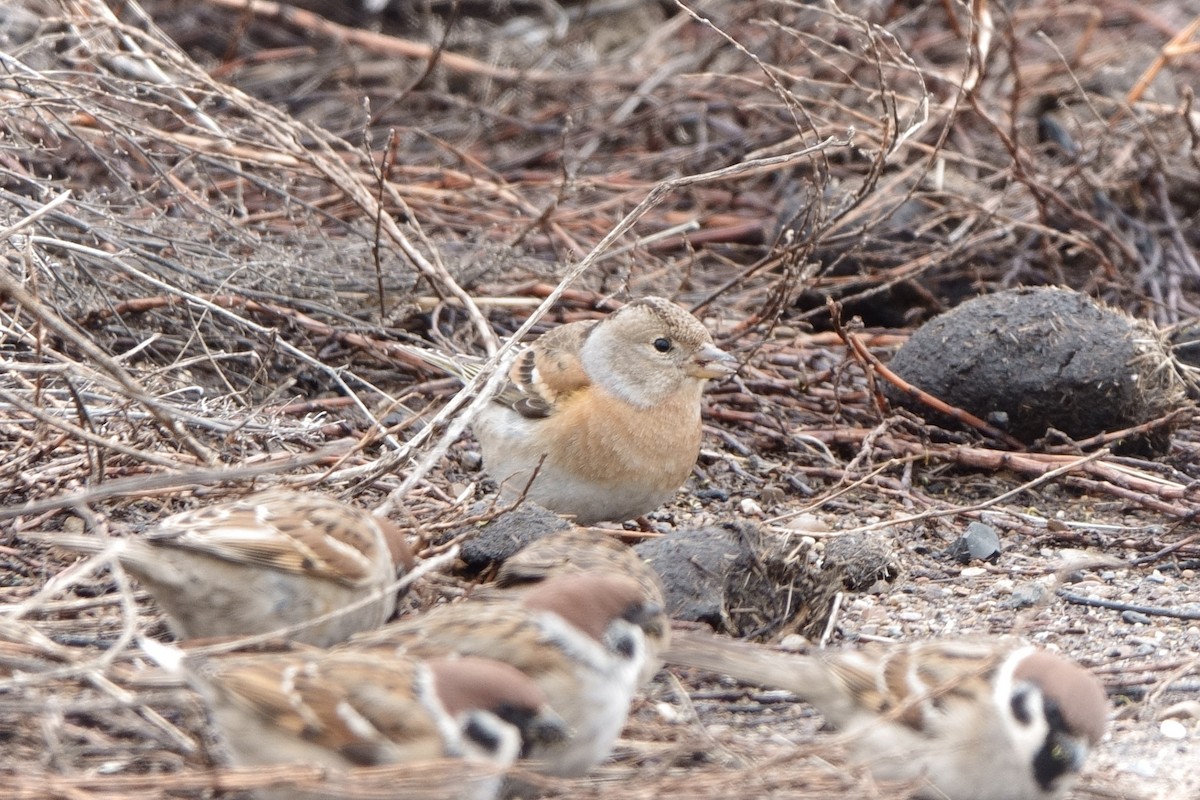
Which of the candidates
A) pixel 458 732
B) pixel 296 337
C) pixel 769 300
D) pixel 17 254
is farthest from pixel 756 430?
pixel 458 732

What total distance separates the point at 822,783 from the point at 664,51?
814 centimetres

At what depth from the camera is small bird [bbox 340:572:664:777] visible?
10.7ft

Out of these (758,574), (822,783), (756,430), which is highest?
(822,783)

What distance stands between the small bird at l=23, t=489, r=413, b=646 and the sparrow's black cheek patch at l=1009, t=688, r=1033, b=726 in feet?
4.73

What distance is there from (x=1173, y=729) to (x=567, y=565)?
1.58 metres

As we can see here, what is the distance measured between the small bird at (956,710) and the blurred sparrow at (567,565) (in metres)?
0.37

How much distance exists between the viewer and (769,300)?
629 cm

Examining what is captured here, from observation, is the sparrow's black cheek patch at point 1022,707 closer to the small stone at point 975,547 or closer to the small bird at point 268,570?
the small bird at point 268,570

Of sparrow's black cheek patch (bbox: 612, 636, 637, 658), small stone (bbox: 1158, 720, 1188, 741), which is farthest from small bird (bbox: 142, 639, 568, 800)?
small stone (bbox: 1158, 720, 1188, 741)

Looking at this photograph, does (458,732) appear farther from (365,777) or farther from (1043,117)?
(1043,117)

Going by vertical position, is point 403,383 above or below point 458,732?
below

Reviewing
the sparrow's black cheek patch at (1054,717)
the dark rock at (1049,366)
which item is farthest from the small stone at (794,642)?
the dark rock at (1049,366)

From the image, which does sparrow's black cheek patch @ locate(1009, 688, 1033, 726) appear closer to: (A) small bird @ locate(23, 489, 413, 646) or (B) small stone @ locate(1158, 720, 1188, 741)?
(B) small stone @ locate(1158, 720, 1188, 741)

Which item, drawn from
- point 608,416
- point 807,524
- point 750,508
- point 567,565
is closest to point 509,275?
point 750,508
